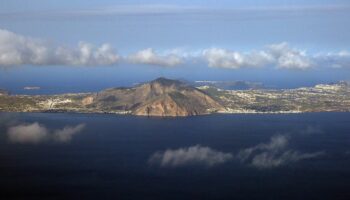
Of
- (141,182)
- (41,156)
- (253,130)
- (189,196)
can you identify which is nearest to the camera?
(189,196)

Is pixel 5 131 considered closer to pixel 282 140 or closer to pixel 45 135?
pixel 45 135

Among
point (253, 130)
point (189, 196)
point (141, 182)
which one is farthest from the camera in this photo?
point (253, 130)

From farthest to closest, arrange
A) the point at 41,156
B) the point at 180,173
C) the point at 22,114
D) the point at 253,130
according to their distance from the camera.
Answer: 1. the point at 22,114
2. the point at 253,130
3. the point at 41,156
4. the point at 180,173

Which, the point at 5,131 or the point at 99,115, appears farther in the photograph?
the point at 99,115

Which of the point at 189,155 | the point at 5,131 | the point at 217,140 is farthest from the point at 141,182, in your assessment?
the point at 5,131

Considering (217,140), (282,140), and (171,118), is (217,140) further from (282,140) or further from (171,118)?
(171,118)

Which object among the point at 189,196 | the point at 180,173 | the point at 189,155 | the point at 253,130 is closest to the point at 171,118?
the point at 253,130
